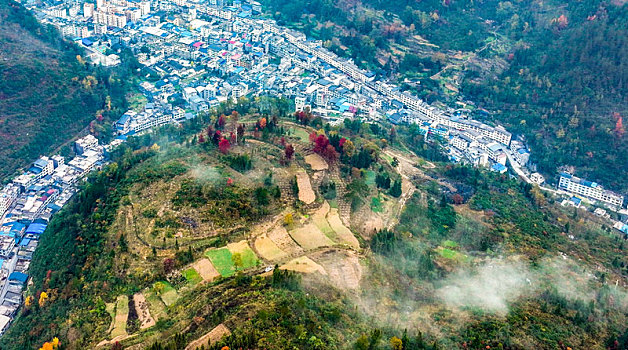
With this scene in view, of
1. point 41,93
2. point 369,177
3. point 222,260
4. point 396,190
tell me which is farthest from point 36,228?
point 396,190

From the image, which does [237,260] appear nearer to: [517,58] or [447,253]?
[447,253]

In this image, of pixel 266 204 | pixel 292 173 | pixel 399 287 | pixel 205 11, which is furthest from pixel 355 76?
pixel 399 287

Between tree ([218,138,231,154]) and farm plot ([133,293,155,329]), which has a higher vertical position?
tree ([218,138,231,154])

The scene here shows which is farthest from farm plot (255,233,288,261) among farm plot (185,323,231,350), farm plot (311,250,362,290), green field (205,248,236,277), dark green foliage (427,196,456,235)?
dark green foliage (427,196,456,235)

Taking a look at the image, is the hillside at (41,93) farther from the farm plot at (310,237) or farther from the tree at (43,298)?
the farm plot at (310,237)

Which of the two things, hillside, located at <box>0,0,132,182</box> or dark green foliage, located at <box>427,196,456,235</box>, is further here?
hillside, located at <box>0,0,132,182</box>

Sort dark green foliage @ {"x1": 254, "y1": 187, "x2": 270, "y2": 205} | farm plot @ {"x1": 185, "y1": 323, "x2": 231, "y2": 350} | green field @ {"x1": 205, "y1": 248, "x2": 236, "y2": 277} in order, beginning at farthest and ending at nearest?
1. dark green foliage @ {"x1": 254, "y1": 187, "x2": 270, "y2": 205}
2. green field @ {"x1": 205, "y1": 248, "x2": 236, "y2": 277}
3. farm plot @ {"x1": 185, "y1": 323, "x2": 231, "y2": 350}

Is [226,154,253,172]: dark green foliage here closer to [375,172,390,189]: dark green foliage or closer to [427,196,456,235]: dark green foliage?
[375,172,390,189]: dark green foliage
